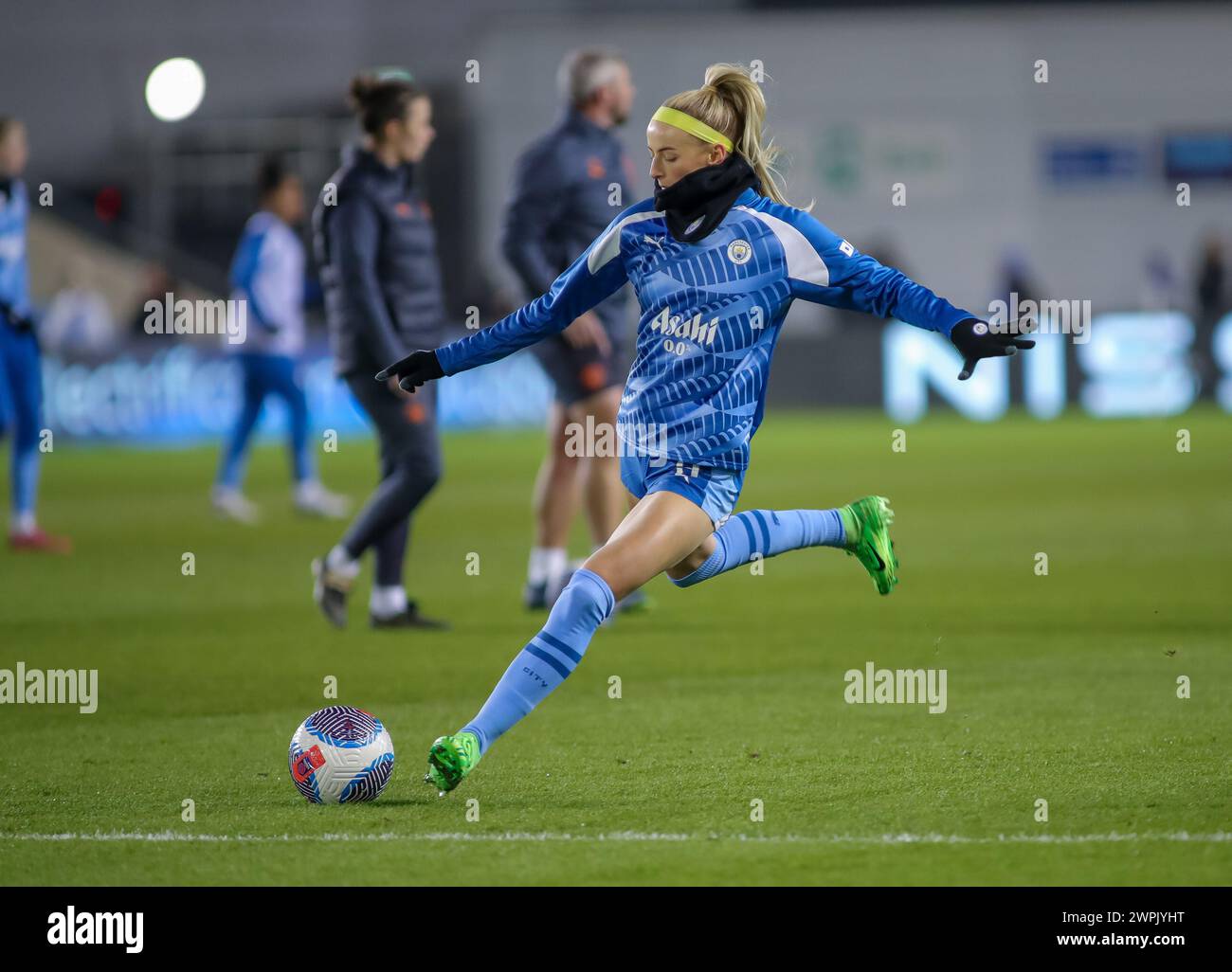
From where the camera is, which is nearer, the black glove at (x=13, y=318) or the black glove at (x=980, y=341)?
the black glove at (x=980, y=341)

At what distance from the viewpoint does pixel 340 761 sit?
5676mm

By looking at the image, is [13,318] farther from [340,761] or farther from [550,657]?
[550,657]

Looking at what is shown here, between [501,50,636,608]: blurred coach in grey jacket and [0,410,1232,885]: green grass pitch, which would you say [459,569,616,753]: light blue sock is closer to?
[0,410,1232,885]: green grass pitch

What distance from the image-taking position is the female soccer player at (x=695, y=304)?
579 centimetres

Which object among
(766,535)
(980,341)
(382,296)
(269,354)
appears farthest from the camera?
(269,354)

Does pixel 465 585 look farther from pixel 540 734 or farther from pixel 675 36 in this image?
pixel 675 36

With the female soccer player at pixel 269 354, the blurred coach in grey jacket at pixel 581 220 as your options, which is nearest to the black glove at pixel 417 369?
the blurred coach in grey jacket at pixel 581 220

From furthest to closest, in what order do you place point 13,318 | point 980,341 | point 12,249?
1. point 12,249
2. point 13,318
3. point 980,341

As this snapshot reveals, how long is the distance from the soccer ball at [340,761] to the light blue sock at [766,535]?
1123 mm

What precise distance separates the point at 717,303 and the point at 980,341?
2.95ft

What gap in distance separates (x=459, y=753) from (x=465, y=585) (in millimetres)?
5996

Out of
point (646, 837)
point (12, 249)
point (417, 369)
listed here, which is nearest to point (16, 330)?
point (12, 249)

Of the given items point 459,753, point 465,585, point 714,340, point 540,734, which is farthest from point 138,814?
point 465,585

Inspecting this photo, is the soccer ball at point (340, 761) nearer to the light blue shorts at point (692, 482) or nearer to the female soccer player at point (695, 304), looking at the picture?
the female soccer player at point (695, 304)
